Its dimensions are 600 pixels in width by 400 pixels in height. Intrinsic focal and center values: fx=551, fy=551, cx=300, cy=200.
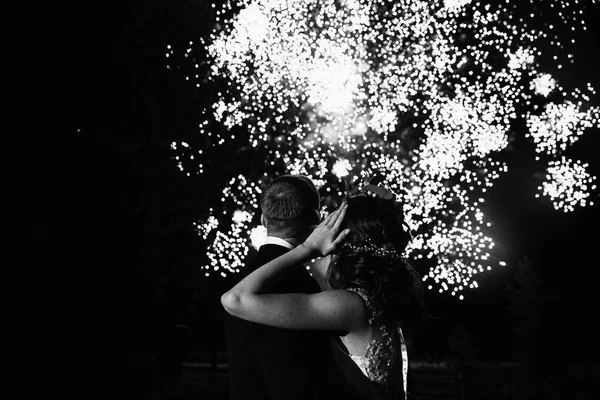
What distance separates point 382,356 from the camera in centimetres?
182

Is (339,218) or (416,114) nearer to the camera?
(339,218)

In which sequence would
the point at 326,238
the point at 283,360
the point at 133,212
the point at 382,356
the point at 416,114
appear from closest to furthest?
the point at 283,360 < the point at 326,238 < the point at 382,356 < the point at 133,212 < the point at 416,114

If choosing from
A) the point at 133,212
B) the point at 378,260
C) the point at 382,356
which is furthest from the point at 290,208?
the point at 133,212

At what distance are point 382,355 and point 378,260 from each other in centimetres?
31

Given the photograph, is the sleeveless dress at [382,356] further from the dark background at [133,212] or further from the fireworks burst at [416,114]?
the fireworks burst at [416,114]

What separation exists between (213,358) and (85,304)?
5.21m

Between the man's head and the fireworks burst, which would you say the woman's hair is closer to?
the man's head

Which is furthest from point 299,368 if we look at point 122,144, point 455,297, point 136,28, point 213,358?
point 455,297

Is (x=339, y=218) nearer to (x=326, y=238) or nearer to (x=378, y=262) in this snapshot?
(x=326, y=238)

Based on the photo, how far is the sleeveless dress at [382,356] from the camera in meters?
1.77

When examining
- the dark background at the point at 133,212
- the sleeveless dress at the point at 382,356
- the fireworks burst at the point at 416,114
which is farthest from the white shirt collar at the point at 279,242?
the fireworks burst at the point at 416,114

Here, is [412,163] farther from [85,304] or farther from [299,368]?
[299,368]

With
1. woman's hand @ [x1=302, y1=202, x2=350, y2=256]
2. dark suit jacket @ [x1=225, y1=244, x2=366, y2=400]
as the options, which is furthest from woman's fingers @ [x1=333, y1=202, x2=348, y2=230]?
dark suit jacket @ [x1=225, y1=244, x2=366, y2=400]

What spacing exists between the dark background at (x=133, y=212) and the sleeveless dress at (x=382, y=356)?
16.5ft
